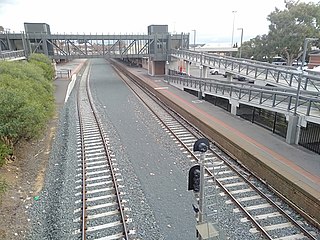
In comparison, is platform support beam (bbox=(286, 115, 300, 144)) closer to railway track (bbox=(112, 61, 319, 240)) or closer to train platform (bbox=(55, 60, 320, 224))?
train platform (bbox=(55, 60, 320, 224))

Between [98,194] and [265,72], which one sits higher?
[265,72]

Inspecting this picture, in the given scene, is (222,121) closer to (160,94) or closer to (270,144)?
(270,144)

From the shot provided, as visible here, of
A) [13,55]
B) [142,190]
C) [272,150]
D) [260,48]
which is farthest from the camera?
[260,48]

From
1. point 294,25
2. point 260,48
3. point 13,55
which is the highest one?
point 294,25

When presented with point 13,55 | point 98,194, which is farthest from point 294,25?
point 13,55

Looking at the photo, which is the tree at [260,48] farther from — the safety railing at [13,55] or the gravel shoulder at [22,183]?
the gravel shoulder at [22,183]

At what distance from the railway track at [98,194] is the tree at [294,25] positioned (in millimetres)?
32110

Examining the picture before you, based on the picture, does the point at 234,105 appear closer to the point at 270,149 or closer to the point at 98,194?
the point at 270,149

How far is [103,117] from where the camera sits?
18.7 meters

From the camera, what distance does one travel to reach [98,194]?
8.73m

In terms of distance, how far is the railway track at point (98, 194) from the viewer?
700 cm

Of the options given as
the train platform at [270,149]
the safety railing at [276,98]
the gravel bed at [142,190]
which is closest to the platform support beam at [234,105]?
the safety railing at [276,98]

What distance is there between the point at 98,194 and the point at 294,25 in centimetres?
3711

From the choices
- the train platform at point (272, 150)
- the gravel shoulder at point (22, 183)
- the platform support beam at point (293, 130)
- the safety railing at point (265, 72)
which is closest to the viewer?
the gravel shoulder at point (22, 183)
